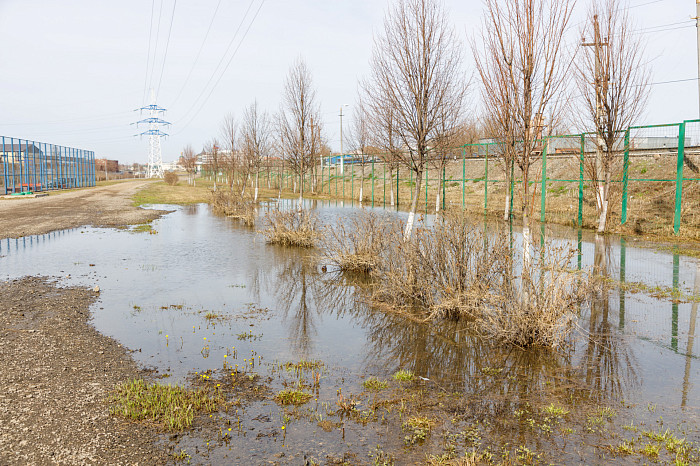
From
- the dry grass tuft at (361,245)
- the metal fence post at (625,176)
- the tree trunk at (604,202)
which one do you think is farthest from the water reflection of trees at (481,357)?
the metal fence post at (625,176)

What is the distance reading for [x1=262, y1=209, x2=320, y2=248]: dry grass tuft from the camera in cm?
1462

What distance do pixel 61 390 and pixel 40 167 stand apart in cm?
4534

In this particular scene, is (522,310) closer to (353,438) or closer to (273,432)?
(353,438)

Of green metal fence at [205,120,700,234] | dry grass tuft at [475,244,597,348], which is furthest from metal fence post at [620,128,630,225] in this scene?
dry grass tuft at [475,244,597,348]

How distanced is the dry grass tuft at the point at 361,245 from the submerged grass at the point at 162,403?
5762mm

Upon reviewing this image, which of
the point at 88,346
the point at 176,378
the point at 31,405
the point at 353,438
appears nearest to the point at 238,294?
the point at 88,346

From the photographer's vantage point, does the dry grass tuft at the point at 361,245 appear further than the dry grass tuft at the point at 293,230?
No

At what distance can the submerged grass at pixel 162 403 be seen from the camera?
14.0 feet

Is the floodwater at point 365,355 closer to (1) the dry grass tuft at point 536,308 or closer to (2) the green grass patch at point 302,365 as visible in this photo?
(2) the green grass patch at point 302,365

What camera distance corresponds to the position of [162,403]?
452cm

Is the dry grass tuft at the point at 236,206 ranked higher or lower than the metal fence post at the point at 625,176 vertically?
lower

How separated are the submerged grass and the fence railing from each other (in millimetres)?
38631

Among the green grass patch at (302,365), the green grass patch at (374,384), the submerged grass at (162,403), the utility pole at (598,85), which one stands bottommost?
the green grass patch at (302,365)

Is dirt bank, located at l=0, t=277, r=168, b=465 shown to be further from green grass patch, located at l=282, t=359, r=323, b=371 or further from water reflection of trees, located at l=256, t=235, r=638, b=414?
water reflection of trees, located at l=256, t=235, r=638, b=414
